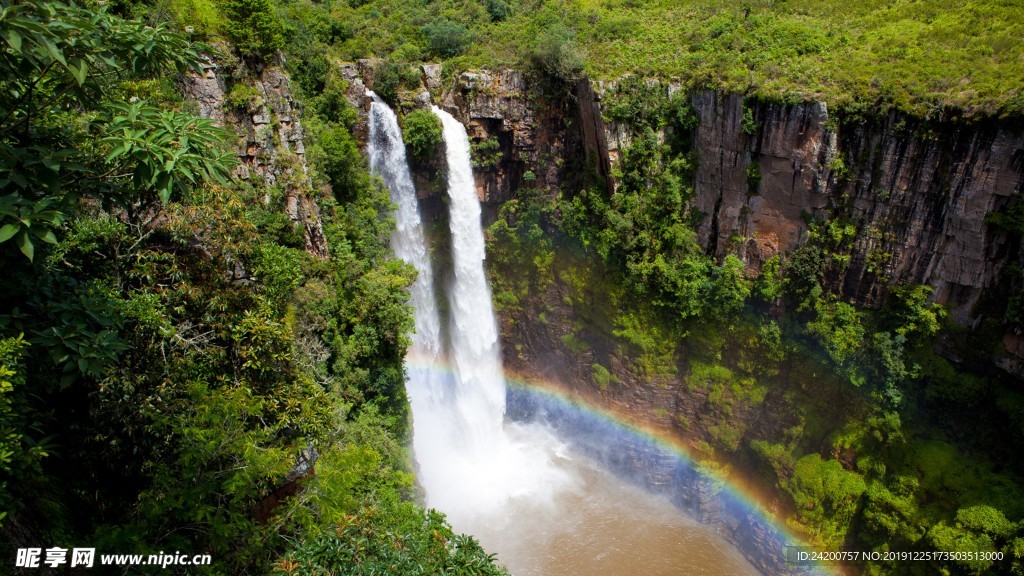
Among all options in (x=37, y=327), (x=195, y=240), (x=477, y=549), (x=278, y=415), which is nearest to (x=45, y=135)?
(x=37, y=327)

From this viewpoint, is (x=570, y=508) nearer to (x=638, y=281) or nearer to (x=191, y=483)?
(x=638, y=281)

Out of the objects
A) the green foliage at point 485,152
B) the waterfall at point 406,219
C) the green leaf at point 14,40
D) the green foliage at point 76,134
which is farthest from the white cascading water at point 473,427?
the green leaf at point 14,40

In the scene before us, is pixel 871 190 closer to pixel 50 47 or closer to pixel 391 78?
pixel 391 78

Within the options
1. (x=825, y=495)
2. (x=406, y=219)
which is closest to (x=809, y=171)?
(x=825, y=495)

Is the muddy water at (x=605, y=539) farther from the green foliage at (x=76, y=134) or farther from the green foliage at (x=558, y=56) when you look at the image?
the green foliage at (x=76, y=134)

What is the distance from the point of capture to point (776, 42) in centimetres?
2006

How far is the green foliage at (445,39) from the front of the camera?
23672 mm

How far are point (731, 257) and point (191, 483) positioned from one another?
1891cm

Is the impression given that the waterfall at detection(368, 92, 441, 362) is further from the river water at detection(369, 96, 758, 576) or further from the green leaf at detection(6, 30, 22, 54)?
the green leaf at detection(6, 30, 22, 54)

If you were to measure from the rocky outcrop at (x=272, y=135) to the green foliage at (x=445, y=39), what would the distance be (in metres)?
8.85

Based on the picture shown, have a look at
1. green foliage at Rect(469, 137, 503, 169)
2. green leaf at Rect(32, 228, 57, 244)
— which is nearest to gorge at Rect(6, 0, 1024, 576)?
green leaf at Rect(32, 228, 57, 244)

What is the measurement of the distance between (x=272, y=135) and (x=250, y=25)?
3.01 metres

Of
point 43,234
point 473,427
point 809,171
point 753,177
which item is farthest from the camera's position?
point 473,427

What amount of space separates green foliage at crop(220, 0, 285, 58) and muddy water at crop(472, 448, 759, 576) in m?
17.0
